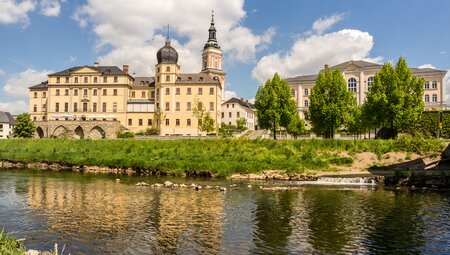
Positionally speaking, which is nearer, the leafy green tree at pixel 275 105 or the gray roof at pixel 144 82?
the leafy green tree at pixel 275 105

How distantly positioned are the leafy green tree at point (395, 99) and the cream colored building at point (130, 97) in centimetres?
3435

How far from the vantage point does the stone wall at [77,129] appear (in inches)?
2889

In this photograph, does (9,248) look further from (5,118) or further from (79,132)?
(5,118)

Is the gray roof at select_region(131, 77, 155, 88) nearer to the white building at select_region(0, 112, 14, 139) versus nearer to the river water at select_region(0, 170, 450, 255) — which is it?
the white building at select_region(0, 112, 14, 139)

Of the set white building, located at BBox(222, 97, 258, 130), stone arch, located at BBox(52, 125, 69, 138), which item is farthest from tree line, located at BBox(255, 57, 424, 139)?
white building, located at BBox(222, 97, 258, 130)

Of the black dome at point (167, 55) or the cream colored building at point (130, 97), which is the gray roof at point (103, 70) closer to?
the cream colored building at point (130, 97)

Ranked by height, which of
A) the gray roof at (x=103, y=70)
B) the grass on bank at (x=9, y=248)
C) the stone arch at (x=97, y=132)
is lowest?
the grass on bank at (x=9, y=248)

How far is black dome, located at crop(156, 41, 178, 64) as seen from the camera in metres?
76.3

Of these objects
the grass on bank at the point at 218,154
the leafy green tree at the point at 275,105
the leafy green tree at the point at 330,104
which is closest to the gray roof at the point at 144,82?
the grass on bank at the point at 218,154

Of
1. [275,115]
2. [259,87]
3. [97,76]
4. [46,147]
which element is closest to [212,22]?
[97,76]

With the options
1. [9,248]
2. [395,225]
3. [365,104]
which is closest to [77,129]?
[365,104]

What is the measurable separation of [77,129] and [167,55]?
76.6ft

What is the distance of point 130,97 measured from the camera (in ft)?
266

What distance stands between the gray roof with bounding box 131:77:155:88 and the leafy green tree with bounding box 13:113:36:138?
2222cm
